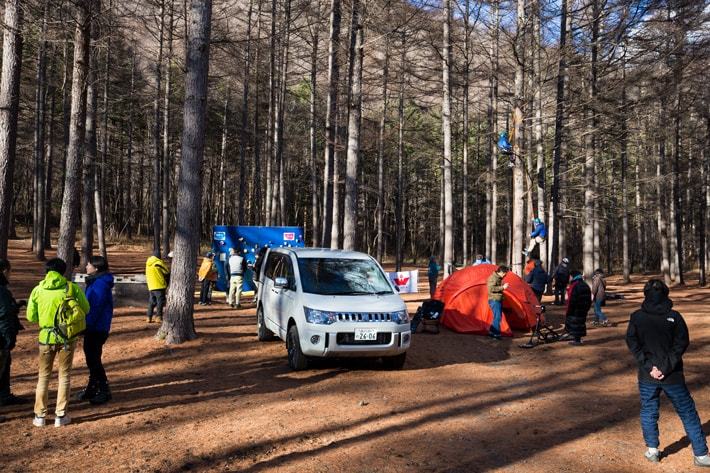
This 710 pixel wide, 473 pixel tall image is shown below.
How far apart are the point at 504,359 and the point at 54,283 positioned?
316 inches

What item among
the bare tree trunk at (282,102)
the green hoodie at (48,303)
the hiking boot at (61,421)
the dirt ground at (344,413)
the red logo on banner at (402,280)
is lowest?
the dirt ground at (344,413)

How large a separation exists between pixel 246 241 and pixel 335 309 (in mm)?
11862

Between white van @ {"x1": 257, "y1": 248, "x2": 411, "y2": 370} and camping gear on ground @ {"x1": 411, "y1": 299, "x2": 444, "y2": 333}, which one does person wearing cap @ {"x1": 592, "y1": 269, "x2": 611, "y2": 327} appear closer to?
camping gear on ground @ {"x1": 411, "y1": 299, "x2": 444, "y2": 333}

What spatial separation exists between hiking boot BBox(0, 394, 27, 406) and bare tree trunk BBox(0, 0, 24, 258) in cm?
520

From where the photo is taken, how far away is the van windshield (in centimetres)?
938

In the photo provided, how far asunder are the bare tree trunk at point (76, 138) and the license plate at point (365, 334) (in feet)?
23.1

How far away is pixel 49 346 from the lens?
6.30m

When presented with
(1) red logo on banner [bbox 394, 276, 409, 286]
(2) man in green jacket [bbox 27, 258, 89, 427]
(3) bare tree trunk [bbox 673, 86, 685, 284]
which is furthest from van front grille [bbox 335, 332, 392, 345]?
(3) bare tree trunk [bbox 673, 86, 685, 284]

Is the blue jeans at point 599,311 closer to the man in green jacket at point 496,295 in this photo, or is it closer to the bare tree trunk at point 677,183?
the man in green jacket at point 496,295

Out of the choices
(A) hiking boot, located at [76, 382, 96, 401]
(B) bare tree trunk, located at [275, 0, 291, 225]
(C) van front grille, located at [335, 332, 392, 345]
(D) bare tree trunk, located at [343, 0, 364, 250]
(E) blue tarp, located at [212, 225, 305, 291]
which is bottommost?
(A) hiking boot, located at [76, 382, 96, 401]

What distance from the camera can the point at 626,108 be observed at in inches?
798

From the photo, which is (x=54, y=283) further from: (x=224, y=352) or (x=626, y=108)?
(x=626, y=108)

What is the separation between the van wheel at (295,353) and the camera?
8.84 m

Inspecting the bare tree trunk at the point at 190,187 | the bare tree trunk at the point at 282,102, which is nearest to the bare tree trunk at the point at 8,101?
the bare tree trunk at the point at 190,187
